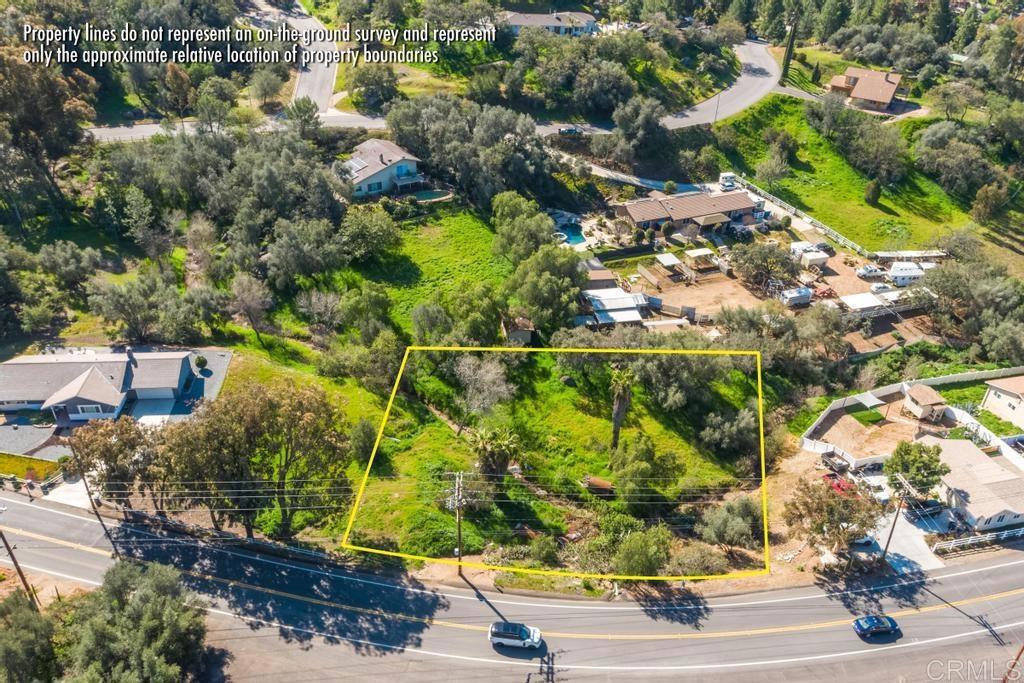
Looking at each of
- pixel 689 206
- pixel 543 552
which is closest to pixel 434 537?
pixel 543 552

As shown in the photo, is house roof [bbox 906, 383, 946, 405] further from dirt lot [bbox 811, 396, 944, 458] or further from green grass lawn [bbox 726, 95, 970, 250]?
green grass lawn [bbox 726, 95, 970, 250]

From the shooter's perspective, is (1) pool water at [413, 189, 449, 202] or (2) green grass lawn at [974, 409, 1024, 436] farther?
(1) pool water at [413, 189, 449, 202]

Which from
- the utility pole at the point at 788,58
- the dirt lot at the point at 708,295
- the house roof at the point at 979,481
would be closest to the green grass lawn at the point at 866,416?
the house roof at the point at 979,481

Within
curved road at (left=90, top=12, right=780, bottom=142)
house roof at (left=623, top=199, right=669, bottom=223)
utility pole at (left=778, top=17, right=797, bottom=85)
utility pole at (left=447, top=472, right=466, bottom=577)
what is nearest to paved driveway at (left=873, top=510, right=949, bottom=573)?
utility pole at (left=447, top=472, right=466, bottom=577)

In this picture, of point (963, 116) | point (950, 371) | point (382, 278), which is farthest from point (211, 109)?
point (963, 116)

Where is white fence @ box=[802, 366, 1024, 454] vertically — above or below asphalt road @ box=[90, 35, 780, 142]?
below

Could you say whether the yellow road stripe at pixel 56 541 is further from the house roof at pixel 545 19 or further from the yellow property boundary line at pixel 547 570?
the house roof at pixel 545 19

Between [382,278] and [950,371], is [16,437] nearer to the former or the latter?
[382,278]
